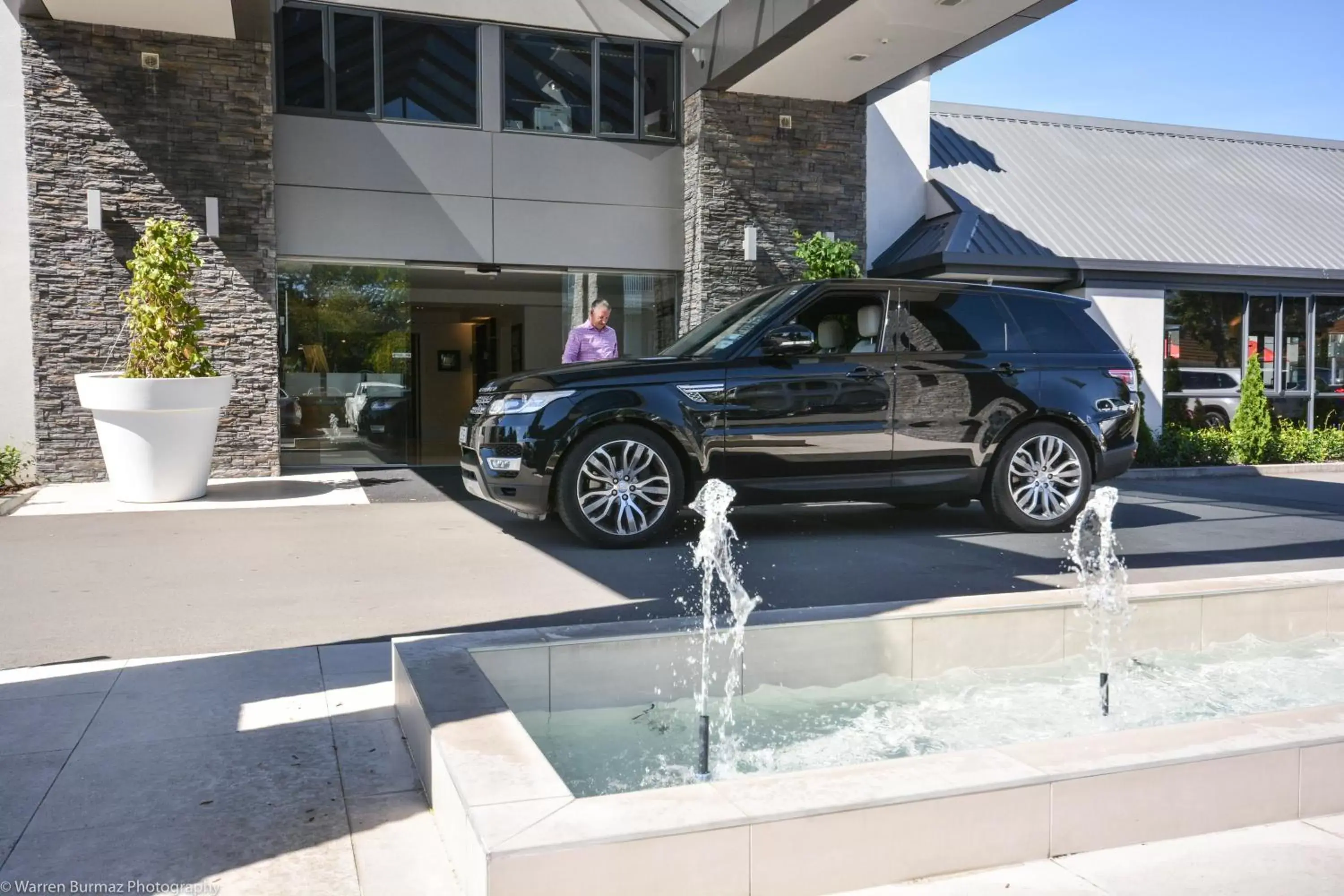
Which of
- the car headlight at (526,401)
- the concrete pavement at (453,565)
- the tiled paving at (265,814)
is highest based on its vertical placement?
the car headlight at (526,401)

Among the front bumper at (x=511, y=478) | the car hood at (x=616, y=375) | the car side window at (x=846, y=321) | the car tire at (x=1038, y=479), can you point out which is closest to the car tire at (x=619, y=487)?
the front bumper at (x=511, y=478)

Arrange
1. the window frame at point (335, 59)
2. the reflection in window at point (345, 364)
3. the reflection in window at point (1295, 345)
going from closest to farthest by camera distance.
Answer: the window frame at point (335, 59) < the reflection in window at point (345, 364) < the reflection in window at point (1295, 345)

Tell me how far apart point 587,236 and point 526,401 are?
668cm

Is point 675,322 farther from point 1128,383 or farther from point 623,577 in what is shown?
point 623,577

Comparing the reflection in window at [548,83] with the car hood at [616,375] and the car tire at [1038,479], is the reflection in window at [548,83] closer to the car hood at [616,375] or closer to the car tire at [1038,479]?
the car hood at [616,375]

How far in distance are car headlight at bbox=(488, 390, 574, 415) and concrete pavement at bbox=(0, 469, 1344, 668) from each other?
0.93 metres

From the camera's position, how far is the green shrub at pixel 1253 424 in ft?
47.7

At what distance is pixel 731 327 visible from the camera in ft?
26.0

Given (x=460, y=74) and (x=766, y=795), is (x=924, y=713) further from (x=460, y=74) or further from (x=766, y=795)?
(x=460, y=74)

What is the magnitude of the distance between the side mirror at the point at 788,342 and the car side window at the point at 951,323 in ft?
2.54

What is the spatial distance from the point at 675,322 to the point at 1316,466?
8.52 meters

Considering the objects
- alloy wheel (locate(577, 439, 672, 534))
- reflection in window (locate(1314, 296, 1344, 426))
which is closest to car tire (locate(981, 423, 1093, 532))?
alloy wheel (locate(577, 439, 672, 534))

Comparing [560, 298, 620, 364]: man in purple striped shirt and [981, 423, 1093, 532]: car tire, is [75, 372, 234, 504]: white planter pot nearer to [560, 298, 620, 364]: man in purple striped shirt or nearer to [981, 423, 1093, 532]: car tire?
[560, 298, 620, 364]: man in purple striped shirt

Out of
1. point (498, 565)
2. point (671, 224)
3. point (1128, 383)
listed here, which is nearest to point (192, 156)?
point (671, 224)
